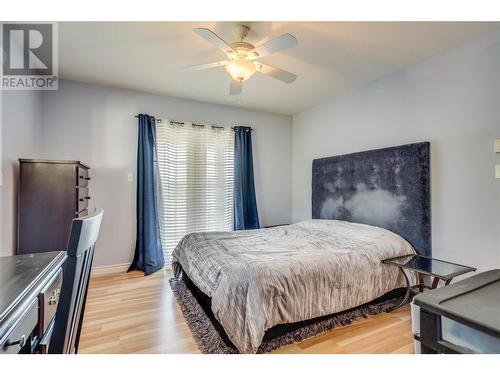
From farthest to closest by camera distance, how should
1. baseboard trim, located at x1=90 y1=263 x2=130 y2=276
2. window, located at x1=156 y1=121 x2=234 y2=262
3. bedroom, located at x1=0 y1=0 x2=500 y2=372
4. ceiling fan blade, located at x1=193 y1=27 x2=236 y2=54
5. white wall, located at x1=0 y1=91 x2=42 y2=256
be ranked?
window, located at x1=156 y1=121 x2=234 y2=262 → baseboard trim, located at x1=90 y1=263 x2=130 y2=276 → white wall, located at x1=0 y1=91 x2=42 y2=256 → bedroom, located at x1=0 y1=0 x2=500 y2=372 → ceiling fan blade, located at x1=193 y1=27 x2=236 y2=54

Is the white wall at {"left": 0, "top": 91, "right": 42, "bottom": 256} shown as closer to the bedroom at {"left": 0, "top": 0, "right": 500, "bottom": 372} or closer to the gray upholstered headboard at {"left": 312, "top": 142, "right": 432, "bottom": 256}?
the bedroom at {"left": 0, "top": 0, "right": 500, "bottom": 372}

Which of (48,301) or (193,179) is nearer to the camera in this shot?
(48,301)

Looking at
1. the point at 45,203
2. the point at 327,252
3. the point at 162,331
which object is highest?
the point at 45,203

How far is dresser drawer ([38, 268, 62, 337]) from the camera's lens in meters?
0.91

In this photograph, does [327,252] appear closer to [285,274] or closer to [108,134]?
[285,274]

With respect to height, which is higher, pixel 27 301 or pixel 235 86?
pixel 235 86

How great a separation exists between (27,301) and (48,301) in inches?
9.2

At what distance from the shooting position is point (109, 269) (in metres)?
3.25

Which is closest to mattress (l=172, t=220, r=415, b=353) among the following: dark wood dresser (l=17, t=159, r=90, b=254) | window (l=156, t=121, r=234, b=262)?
window (l=156, t=121, r=234, b=262)

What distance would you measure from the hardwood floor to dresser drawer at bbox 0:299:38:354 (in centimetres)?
109

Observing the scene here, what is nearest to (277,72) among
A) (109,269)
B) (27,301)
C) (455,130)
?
(455,130)

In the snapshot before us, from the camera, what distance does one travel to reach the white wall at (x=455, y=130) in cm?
207

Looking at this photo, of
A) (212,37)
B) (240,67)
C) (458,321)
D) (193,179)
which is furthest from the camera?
(193,179)
